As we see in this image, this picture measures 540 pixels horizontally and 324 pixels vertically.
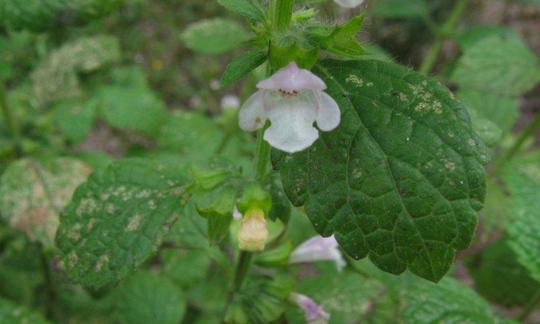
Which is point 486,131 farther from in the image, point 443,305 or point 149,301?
point 149,301

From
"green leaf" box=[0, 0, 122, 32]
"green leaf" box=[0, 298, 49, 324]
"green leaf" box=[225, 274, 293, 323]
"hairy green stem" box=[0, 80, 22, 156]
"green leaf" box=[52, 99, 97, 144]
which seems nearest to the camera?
Result: "green leaf" box=[225, 274, 293, 323]

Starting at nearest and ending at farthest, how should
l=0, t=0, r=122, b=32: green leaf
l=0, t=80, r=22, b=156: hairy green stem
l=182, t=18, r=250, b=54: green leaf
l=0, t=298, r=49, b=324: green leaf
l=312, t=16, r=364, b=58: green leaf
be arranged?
l=312, t=16, r=364, b=58: green leaf, l=0, t=0, r=122, b=32: green leaf, l=0, t=298, r=49, b=324: green leaf, l=0, t=80, r=22, b=156: hairy green stem, l=182, t=18, r=250, b=54: green leaf

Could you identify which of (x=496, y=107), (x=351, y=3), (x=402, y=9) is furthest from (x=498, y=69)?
(x=351, y=3)

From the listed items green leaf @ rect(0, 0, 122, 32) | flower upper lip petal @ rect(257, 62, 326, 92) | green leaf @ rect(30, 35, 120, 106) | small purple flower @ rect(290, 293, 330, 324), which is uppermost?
flower upper lip petal @ rect(257, 62, 326, 92)

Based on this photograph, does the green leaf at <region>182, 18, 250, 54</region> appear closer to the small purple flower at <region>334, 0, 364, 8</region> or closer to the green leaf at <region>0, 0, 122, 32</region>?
the green leaf at <region>0, 0, 122, 32</region>

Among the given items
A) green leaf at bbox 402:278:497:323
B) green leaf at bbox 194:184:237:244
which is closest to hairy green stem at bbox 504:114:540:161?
green leaf at bbox 402:278:497:323

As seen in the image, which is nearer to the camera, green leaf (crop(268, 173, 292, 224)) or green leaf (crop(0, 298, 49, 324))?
green leaf (crop(268, 173, 292, 224))
